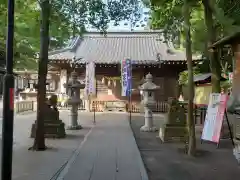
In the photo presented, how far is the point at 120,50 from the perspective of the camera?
3216 cm

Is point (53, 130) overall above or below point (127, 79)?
below

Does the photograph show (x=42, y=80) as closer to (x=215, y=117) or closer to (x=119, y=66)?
(x=215, y=117)

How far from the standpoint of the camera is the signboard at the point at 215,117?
10.4m

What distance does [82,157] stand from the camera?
9578 mm

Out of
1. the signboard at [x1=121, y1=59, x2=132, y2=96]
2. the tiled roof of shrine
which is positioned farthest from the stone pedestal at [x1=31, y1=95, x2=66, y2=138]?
the tiled roof of shrine

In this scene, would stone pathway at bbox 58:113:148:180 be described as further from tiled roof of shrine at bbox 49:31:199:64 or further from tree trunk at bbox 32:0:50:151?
tiled roof of shrine at bbox 49:31:199:64

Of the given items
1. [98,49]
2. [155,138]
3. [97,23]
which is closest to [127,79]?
[155,138]

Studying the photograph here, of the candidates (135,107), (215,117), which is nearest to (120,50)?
(135,107)

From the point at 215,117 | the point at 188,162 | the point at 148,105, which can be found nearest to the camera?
the point at 188,162

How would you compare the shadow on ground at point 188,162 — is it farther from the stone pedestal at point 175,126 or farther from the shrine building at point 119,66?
the shrine building at point 119,66

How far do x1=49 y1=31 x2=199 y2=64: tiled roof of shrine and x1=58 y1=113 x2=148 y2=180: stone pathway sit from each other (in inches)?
645

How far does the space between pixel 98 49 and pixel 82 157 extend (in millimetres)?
23291

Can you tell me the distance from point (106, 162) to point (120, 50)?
23.8 metres

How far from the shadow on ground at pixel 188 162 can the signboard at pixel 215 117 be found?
0.51m
